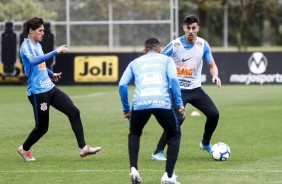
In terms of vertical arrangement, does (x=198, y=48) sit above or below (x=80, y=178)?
above

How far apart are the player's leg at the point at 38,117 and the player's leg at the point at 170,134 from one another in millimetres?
2807

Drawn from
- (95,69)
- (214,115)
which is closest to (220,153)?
(214,115)

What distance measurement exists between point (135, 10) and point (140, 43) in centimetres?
147

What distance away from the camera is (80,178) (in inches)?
433

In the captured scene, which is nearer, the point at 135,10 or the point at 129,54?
the point at 129,54

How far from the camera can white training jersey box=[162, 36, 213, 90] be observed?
1285cm

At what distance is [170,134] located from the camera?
1041 cm

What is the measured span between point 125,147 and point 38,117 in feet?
7.14

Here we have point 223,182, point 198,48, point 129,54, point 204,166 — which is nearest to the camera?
point 223,182

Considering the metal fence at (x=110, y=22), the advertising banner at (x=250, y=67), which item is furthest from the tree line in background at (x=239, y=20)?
the advertising banner at (x=250, y=67)

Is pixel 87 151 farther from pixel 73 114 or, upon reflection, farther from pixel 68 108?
pixel 68 108

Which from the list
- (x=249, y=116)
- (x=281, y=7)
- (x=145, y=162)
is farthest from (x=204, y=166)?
(x=281, y=7)

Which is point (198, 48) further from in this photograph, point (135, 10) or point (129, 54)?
point (135, 10)

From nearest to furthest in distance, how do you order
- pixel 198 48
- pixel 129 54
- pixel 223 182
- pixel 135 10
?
1. pixel 223 182
2. pixel 198 48
3. pixel 129 54
4. pixel 135 10
